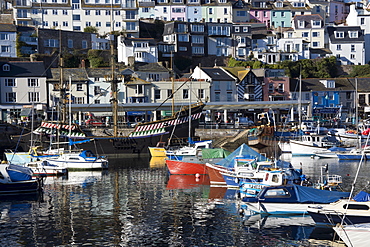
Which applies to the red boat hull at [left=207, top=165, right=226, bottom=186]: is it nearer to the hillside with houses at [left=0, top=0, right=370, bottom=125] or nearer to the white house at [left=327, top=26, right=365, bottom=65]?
the hillside with houses at [left=0, top=0, right=370, bottom=125]

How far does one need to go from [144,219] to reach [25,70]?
60964 millimetres

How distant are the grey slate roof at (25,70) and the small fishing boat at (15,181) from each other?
158 feet

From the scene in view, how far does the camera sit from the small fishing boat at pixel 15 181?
42000mm

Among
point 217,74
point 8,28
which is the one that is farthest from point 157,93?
point 8,28

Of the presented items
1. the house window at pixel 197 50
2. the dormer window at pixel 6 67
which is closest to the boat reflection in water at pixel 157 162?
the dormer window at pixel 6 67

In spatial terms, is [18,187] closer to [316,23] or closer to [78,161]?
[78,161]

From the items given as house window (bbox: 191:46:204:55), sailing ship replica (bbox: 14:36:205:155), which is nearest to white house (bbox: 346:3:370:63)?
house window (bbox: 191:46:204:55)

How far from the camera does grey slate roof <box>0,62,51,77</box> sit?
8812cm

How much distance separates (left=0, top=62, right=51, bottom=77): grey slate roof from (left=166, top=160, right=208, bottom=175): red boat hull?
44198mm

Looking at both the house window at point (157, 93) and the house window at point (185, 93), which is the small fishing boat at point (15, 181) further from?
the house window at point (185, 93)

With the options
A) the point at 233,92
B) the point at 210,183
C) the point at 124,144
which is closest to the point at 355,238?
the point at 210,183

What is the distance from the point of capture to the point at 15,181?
42.3m

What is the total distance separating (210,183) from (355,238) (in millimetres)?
21526

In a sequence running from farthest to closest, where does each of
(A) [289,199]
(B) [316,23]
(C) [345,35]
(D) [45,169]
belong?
(B) [316,23] < (C) [345,35] < (D) [45,169] < (A) [289,199]
